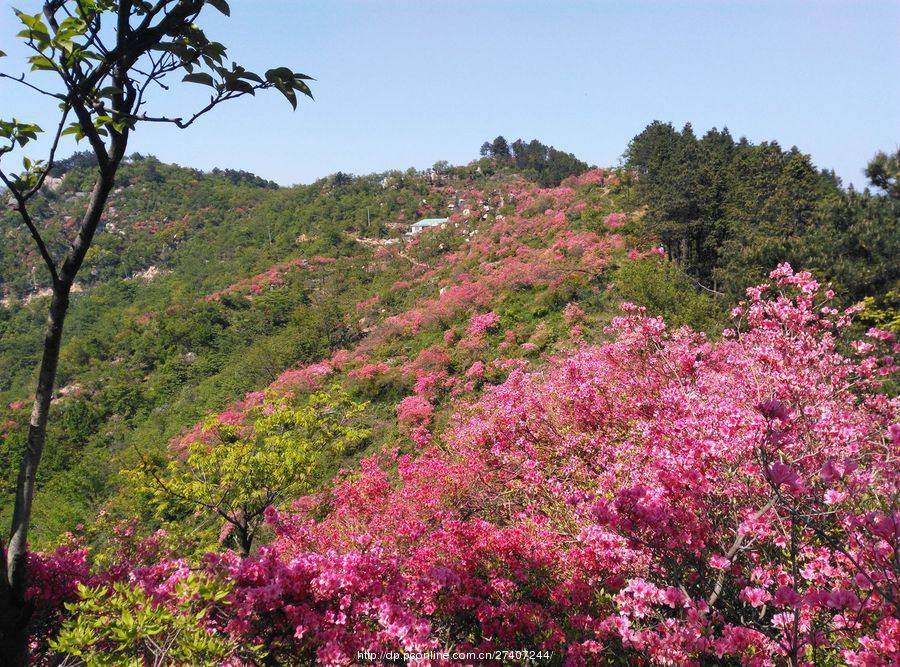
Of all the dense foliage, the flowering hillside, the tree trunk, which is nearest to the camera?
the tree trunk

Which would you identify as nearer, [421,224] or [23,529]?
[23,529]

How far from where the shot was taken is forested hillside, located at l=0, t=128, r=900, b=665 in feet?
9.33

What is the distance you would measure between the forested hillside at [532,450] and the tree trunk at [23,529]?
0.21 meters

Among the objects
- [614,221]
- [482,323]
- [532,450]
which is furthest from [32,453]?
[614,221]

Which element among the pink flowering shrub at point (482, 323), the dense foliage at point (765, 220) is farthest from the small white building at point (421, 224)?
the pink flowering shrub at point (482, 323)

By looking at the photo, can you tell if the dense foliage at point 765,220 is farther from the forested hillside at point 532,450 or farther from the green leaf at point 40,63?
the green leaf at point 40,63

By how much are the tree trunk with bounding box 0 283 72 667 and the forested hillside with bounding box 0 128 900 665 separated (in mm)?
215

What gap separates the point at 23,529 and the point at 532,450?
5615 mm

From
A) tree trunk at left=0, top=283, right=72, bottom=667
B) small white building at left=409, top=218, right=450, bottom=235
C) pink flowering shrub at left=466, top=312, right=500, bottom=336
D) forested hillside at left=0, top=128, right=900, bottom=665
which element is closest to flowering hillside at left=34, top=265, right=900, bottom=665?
forested hillside at left=0, top=128, right=900, bottom=665

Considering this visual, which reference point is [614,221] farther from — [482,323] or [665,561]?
[665,561]

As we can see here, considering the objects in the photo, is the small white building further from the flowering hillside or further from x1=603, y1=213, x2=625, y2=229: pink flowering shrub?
the flowering hillside

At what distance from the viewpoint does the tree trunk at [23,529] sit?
1.96 meters

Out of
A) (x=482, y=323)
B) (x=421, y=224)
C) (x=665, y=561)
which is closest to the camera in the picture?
(x=665, y=561)

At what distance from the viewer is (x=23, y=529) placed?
6.93ft
